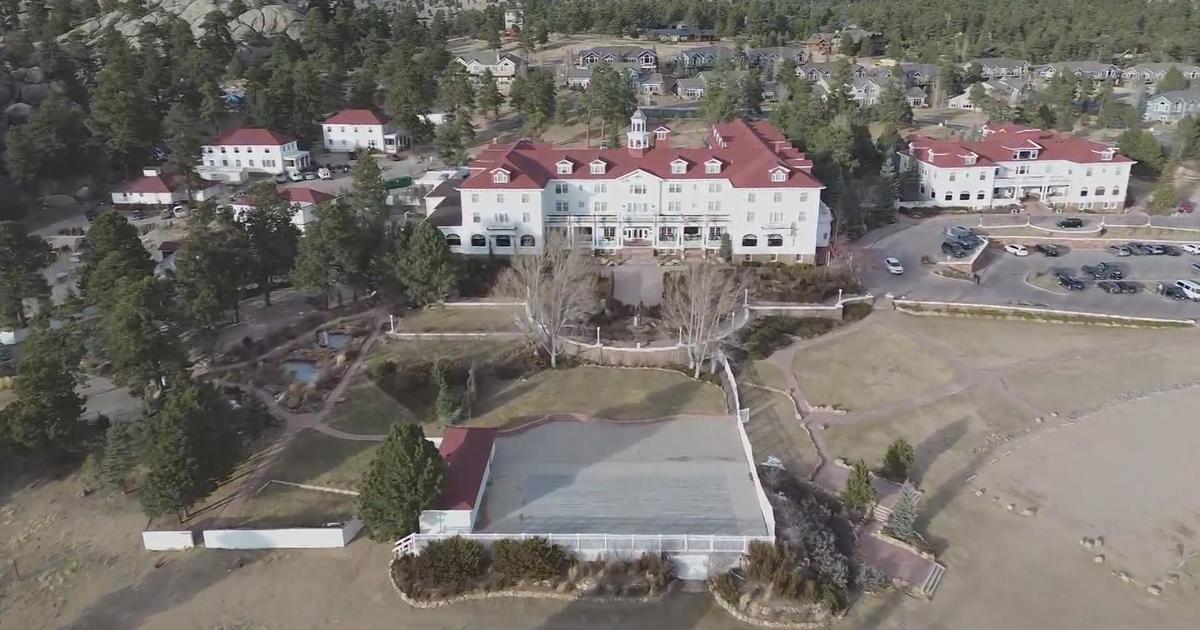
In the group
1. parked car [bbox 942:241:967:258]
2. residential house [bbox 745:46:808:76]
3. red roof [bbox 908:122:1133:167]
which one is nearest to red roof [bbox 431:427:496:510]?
parked car [bbox 942:241:967:258]

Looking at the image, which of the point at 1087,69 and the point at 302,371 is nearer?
the point at 302,371

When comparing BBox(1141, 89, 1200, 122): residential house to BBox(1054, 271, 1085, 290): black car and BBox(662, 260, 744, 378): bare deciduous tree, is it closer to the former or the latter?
BBox(1054, 271, 1085, 290): black car

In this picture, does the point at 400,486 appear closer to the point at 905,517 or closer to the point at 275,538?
the point at 275,538

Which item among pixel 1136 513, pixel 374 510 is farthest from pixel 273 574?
pixel 1136 513

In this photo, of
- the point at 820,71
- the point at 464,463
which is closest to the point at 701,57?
the point at 820,71

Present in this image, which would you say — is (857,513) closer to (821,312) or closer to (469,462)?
(469,462)
